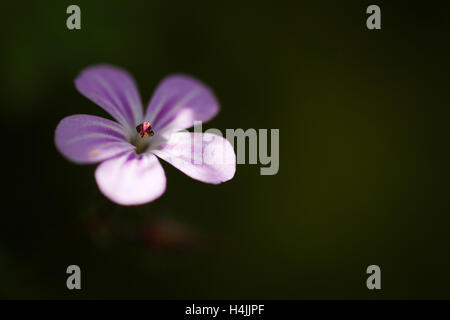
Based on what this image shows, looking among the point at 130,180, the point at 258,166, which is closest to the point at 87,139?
the point at 130,180

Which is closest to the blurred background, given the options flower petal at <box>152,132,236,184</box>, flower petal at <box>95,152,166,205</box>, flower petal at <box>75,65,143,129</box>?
flower petal at <box>75,65,143,129</box>

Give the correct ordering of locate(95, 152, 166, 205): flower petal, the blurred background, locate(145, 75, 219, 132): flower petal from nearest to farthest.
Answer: locate(95, 152, 166, 205): flower petal < locate(145, 75, 219, 132): flower petal < the blurred background

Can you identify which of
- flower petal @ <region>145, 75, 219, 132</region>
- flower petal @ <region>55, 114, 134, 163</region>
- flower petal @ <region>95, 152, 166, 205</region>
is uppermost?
flower petal @ <region>145, 75, 219, 132</region>

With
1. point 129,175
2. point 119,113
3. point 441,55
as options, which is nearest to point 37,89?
point 119,113

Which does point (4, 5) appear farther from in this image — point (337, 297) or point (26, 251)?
point (337, 297)

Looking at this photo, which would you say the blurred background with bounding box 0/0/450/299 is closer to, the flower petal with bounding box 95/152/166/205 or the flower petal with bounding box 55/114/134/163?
the flower petal with bounding box 55/114/134/163
